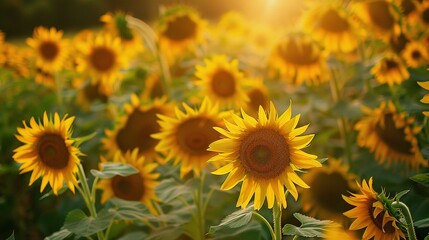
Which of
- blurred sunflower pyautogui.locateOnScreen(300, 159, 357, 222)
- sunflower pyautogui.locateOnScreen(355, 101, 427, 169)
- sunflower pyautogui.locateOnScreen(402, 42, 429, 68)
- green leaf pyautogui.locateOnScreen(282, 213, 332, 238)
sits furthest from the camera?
sunflower pyautogui.locateOnScreen(402, 42, 429, 68)

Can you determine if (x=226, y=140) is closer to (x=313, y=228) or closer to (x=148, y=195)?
(x=313, y=228)

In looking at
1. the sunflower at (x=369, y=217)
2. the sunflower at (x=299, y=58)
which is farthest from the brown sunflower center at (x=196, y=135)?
the sunflower at (x=299, y=58)

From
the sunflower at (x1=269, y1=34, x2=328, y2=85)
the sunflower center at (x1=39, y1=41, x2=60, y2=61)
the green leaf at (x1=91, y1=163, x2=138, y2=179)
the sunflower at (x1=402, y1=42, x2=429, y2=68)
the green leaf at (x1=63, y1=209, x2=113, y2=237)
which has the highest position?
the sunflower center at (x1=39, y1=41, x2=60, y2=61)

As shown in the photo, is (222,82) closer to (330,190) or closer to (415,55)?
(330,190)

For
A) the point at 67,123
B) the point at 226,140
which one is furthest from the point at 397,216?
the point at 67,123

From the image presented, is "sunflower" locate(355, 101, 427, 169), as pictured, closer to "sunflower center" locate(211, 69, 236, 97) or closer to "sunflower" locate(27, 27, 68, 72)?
"sunflower center" locate(211, 69, 236, 97)

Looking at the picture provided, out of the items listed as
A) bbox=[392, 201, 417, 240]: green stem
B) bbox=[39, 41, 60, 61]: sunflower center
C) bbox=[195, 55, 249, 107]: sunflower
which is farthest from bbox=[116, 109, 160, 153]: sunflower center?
bbox=[392, 201, 417, 240]: green stem

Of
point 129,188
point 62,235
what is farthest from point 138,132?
point 62,235
